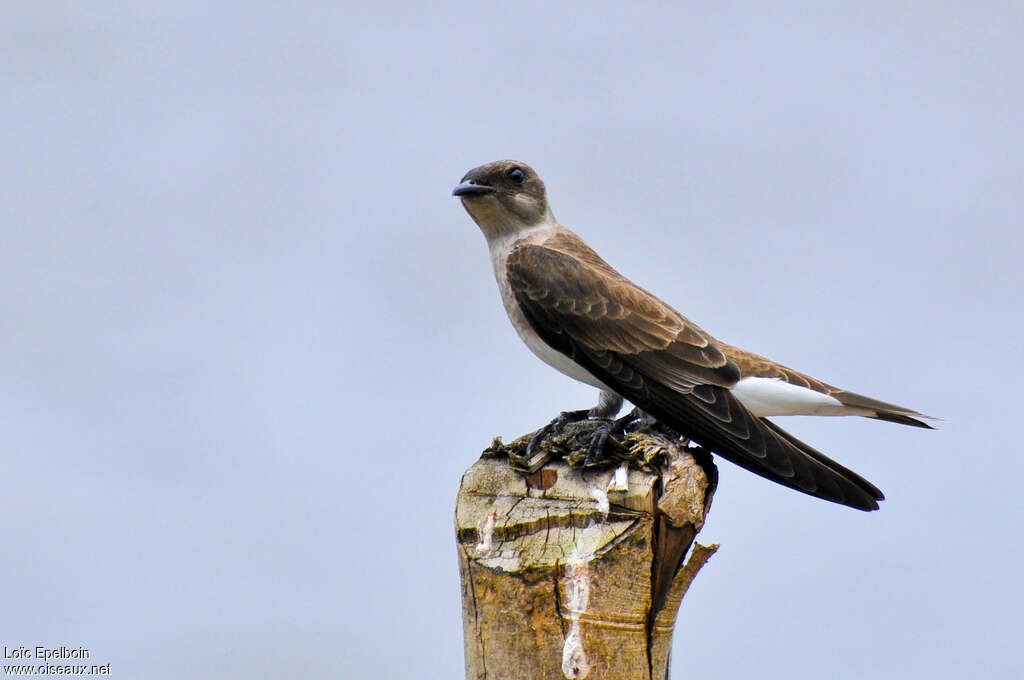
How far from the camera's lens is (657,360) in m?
8.12

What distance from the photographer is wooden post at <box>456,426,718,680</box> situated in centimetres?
579

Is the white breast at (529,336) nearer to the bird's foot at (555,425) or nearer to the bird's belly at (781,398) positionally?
the bird's foot at (555,425)

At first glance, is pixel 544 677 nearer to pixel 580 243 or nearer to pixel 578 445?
pixel 578 445

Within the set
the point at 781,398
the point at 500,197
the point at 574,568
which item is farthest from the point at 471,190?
the point at 574,568

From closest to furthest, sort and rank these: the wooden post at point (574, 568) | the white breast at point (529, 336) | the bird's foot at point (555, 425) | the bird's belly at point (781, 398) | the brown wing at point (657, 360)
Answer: the wooden post at point (574, 568) → the bird's foot at point (555, 425) → the brown wing at point (657, 360) → the bird's belly at point (781, 398) → the white breast at point (529, 336)

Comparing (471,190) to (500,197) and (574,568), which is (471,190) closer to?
(500,197)

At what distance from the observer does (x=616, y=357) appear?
821 centimetres

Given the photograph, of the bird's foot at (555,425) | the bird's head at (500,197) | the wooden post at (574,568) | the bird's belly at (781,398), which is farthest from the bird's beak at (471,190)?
the wooden post at (574,568)

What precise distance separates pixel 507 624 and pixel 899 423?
144 inches

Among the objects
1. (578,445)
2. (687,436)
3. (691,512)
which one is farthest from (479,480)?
(687,436)

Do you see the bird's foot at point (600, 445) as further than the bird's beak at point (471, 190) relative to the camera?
No

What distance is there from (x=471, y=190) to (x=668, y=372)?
7.64ft

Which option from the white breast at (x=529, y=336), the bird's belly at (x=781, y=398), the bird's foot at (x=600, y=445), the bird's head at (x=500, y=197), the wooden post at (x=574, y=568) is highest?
the bird's head at (x=500, y=197)

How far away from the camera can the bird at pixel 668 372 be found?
761cm
